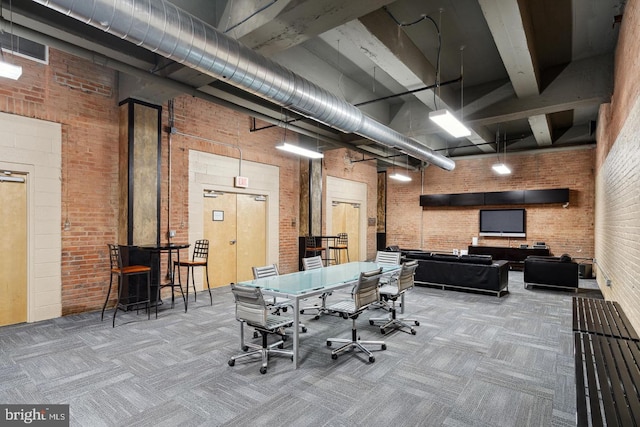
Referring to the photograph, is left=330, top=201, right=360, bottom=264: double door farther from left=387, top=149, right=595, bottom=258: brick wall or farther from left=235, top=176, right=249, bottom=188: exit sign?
left=235, top=176, right=249, bottom=188: exit sign

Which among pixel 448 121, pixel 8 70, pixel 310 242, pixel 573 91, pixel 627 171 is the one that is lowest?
pixel 310 242

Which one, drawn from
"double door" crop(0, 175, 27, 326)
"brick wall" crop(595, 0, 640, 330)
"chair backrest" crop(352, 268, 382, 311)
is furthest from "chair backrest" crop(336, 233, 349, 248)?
"double door" crop(0, 175, 27, 326)

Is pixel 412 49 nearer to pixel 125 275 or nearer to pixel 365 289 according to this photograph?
pixel 365 289

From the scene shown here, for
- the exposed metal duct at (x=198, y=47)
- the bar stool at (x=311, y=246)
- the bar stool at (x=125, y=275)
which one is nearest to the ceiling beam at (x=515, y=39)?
the exposed metal duct at (x=198, y=47)

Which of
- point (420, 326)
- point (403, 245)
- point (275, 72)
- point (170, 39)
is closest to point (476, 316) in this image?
point (420, 326)

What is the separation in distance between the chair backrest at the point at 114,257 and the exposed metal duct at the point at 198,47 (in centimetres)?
294

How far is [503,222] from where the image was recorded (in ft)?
33.0

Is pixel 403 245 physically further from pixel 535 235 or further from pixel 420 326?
pixel 420 326

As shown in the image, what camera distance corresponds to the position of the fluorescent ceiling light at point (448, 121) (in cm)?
378

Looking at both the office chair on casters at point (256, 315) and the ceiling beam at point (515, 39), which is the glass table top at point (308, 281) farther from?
the ceiling beam at point (515, 39)

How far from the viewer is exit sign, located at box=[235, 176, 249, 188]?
6985mm

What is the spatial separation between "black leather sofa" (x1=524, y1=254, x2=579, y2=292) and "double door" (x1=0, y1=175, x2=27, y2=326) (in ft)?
27.7

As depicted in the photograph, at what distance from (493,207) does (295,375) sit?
9209 mm

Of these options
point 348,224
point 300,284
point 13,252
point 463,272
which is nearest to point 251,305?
point 300,284
